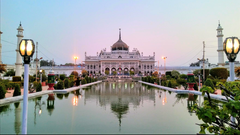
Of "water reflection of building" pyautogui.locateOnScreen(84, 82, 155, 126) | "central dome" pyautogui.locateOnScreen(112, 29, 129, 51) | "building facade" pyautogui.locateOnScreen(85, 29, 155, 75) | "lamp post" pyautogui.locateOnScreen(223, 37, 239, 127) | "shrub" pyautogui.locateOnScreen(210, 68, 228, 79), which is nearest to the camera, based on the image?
"lamp post" pyautogui.locateOnScreen(223, 37, 239, 127)

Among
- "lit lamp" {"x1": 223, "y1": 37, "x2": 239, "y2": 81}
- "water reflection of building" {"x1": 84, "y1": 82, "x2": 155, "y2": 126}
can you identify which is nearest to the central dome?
"water reflection of building" {"x1": 84, "y1": 82, "x2": 155, "y2": 126}

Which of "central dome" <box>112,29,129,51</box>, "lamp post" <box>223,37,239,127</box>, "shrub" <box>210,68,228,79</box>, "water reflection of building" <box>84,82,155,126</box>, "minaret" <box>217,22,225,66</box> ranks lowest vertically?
"water reflection of building" <box>84,82,155,126</box>

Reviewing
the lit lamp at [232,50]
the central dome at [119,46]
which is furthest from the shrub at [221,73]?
the central dome at [119,46]

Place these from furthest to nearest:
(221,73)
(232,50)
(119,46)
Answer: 1. (119,46)
2. (221,73)
3. (232,50)

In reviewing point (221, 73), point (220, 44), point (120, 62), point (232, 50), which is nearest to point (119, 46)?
point (120, 62)

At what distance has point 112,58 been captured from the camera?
6700 centimetres

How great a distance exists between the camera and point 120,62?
2638 inches

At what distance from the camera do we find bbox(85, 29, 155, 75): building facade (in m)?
66.6

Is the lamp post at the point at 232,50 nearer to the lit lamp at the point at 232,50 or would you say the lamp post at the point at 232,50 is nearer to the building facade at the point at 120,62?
the lit lamp at the point at 232,50

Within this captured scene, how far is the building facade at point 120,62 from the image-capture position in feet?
218

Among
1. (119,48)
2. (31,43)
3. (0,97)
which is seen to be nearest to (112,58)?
(119,48)

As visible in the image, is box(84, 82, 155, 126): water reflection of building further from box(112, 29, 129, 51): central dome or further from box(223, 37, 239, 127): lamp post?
box(112, 29, 129, 51): central dome

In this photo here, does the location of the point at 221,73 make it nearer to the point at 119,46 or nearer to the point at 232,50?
the point at 232,50

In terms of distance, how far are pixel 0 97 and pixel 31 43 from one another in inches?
230
